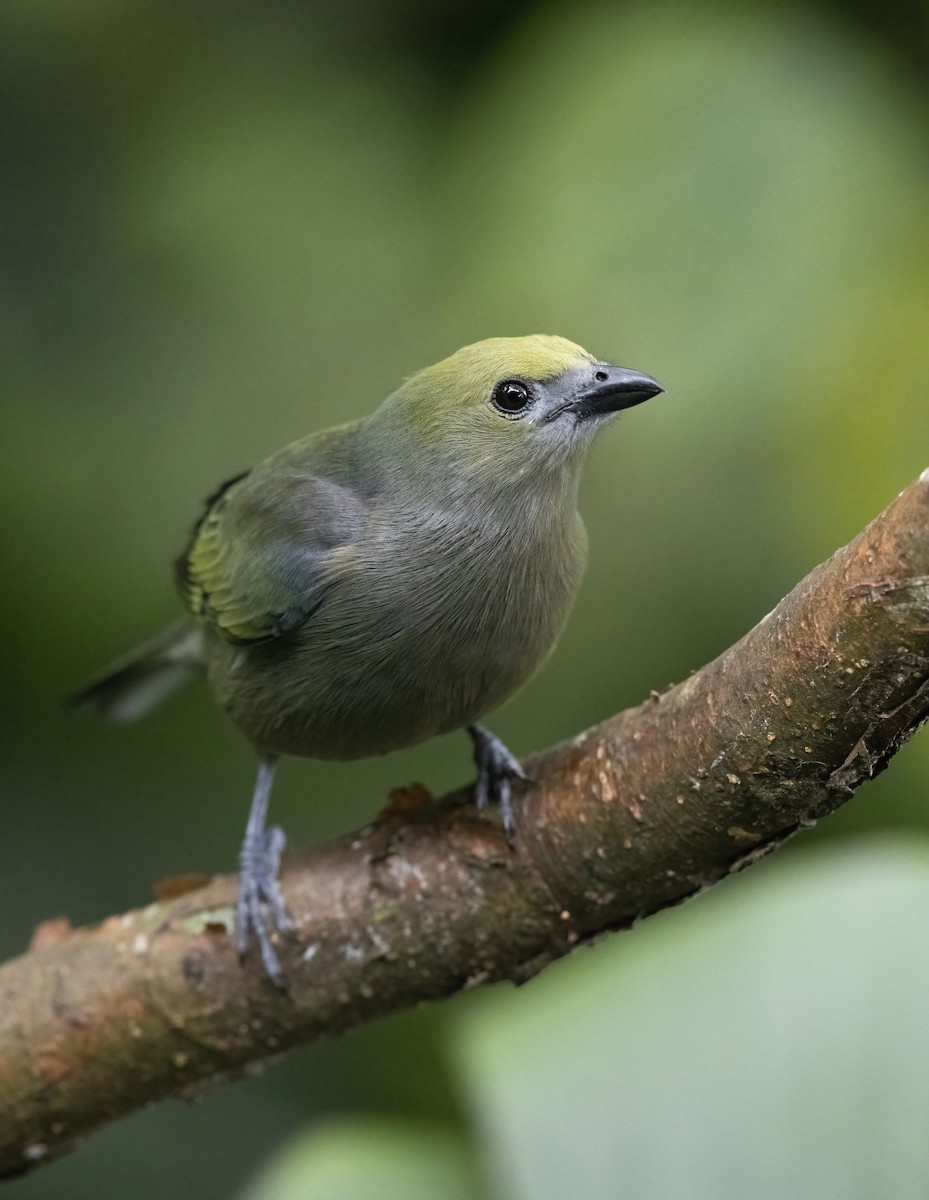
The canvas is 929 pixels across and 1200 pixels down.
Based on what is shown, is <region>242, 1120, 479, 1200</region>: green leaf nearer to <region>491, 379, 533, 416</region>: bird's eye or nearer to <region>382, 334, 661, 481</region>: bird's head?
<region>382, 334, 661, 481</region>: bird's head

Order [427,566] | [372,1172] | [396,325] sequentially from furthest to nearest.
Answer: [396,325], [372,1172], [427,566]

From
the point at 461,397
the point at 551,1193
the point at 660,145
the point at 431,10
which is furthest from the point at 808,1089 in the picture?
the point at 431,10

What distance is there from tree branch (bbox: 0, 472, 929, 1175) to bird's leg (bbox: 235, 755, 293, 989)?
0.03m

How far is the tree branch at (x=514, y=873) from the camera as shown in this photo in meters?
1.83

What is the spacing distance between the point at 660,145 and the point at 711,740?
2806 millimetres

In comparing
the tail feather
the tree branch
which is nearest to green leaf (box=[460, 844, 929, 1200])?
A: the tree branch

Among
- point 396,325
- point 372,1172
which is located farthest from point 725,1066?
point 396,325

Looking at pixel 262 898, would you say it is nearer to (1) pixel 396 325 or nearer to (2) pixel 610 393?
(2) pixel 610 393

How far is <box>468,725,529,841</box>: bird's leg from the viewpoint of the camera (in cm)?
260

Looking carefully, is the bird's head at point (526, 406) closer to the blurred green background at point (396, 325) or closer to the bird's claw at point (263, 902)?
the bird's claw at point (263, 902)

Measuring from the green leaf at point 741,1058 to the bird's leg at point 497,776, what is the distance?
0.59 meters

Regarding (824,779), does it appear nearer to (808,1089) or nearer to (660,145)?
(808,1089)

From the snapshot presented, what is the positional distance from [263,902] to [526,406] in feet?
3.86

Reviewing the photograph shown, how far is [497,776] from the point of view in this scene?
2.73m
